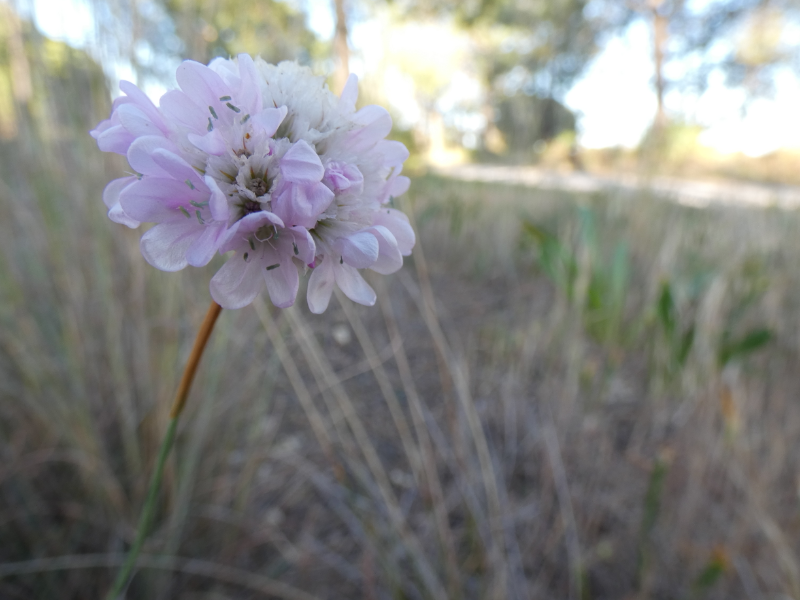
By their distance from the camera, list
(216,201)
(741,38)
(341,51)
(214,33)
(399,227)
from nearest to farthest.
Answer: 1. (216,201)
2. (399,227)
3. (214,33)
4. (341,51)
5. (741,38)

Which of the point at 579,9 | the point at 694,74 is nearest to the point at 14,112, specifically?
the point at 579,9

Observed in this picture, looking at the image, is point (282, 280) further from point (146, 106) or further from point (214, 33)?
point (214, 33)

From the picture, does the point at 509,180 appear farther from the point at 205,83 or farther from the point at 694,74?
the point at 694,74

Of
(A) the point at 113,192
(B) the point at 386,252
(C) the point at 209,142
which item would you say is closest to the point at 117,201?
(A) the point at 113,192

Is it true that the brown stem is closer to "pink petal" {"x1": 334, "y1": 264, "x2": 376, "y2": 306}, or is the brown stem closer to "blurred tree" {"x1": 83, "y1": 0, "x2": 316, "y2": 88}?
"pink petal" {"x1": 334, "y1": 264, "x2": 376, "y2": 306}

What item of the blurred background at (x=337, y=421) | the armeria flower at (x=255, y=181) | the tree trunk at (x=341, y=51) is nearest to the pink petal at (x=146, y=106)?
the armeria flower at (x=255, y=181)

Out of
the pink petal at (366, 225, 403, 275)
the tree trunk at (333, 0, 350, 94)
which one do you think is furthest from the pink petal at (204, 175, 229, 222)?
the tree trunk at (333, 0, 350, 94)
